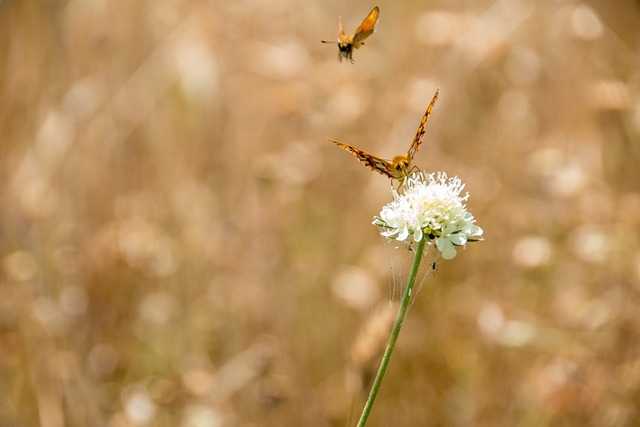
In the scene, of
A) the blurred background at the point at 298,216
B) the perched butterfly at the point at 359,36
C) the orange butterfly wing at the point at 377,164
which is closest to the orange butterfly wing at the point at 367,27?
the perched butterfly at the point at 359,36

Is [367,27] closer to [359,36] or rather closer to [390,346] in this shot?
[359,36]

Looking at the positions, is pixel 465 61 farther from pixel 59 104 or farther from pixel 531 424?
pixel 59 104

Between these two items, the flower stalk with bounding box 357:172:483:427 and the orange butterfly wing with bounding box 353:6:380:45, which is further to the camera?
the orange butterfly wing with bounding box 353:6:380:45

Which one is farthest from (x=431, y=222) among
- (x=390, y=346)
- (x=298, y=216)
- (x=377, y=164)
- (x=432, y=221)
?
(x=298, y=216)

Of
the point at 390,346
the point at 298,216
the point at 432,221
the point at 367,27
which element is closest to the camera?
the point at 390,346

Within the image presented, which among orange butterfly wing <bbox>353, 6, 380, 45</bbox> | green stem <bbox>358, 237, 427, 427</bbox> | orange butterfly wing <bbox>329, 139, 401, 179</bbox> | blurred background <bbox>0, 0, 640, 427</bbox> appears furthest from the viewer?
blurred background <bbox>0, 0, 640, 427</bbox>

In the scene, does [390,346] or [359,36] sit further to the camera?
[359,36]

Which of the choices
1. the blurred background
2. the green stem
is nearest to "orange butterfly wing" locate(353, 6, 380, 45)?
the green stem

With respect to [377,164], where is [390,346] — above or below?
below

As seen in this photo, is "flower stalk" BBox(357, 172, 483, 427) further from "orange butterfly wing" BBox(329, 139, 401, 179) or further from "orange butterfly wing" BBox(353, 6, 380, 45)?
"orange butterfly wing" BBox(353, 6, 380, 45)
